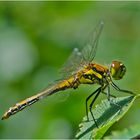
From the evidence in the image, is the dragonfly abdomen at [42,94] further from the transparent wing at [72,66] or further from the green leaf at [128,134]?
the green leaf at [128,134]

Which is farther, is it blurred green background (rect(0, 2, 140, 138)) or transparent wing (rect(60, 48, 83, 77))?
blurred green background (rect(0, 2, 140, 138))

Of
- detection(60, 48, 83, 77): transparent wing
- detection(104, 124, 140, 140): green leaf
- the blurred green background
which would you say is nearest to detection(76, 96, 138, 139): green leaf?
detection(104, 124, 140, 140): green leaf

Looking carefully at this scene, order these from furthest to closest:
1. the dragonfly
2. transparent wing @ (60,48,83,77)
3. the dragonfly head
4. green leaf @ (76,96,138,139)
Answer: transparent wing @ (60,48,83,77), the dragonfly, the dragonfly head, green leaf @ (76,96,138,139)

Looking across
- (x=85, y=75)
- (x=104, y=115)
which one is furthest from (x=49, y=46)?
(x=104, y=115)

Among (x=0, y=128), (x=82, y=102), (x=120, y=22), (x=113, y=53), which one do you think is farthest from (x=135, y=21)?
(x=0, y=128)

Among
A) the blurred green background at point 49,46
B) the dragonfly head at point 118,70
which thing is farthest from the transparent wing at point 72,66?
the blurred green background at point 49,46

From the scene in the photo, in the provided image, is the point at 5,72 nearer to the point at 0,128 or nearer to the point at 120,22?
the point at 0,128

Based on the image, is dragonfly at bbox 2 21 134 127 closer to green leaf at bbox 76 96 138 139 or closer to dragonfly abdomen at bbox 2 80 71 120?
dragonfly abdomen at bbox 2 80 71 120
